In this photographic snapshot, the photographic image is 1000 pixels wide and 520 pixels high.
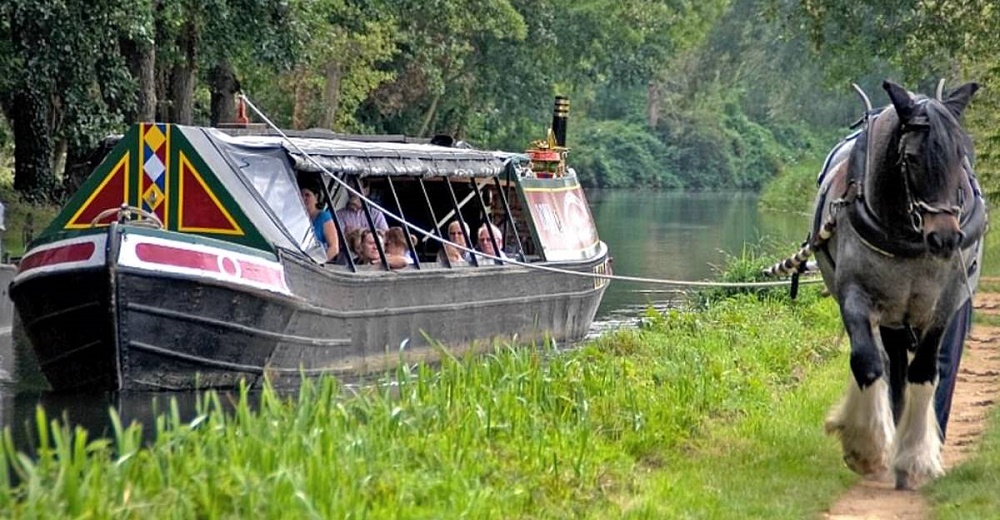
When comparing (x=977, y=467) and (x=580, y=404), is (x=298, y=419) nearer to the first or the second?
(x=580, y=404)

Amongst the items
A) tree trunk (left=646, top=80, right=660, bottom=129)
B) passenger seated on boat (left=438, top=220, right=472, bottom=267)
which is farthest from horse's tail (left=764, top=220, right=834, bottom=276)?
tree trunk (left=646, top=80, right=660, bottom=129)

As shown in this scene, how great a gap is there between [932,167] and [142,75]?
2082 centimetres

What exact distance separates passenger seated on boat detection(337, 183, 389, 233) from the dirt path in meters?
6.03

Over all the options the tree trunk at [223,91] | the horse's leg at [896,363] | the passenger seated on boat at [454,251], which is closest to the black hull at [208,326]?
the passenger seated on boat at [454,251]

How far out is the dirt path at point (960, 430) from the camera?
8445 mm

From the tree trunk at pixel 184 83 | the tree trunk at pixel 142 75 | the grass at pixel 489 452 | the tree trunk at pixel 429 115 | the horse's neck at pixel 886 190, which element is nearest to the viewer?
the grass at pixel 489 452

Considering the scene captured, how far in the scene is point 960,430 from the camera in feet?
35.4

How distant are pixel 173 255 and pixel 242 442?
6.26m

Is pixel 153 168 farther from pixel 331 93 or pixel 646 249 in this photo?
pixel 331 93

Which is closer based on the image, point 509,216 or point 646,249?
point 509,216

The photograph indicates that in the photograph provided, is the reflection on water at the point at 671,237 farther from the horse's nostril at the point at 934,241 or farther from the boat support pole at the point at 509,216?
the horse's nostril at the point at 934,241

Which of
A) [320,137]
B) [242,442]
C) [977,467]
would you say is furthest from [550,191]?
[242,442]

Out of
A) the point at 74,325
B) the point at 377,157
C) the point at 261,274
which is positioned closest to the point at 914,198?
the point at 261,274

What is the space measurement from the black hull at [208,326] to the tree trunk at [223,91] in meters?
17.2
